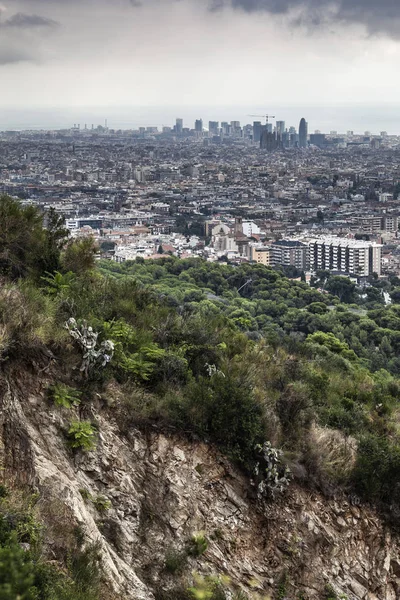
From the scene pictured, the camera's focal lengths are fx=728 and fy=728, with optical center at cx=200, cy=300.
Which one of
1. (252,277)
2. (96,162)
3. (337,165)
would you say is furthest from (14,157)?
(252,277)

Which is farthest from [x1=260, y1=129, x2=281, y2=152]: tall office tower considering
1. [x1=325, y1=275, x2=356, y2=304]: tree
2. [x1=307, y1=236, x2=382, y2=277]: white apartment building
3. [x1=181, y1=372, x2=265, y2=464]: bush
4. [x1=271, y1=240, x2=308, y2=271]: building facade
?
[x1=181, y1=372, x2=265, y2=464]: bush

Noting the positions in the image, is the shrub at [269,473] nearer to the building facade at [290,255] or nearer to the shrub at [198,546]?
the shrub at [198,546]

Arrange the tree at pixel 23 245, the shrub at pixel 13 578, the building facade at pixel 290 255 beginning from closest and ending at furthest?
the shrub at pixel 13 578, the tree at pixel 23 245, the building facade at pixel 290 255

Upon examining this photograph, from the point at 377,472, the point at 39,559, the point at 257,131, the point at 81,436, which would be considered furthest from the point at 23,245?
the point at 257,131

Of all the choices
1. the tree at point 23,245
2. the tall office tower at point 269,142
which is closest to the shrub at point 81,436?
the tree at point 23,245

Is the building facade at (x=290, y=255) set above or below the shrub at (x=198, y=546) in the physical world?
below

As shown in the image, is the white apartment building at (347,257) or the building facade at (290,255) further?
the building facade at (290,255)

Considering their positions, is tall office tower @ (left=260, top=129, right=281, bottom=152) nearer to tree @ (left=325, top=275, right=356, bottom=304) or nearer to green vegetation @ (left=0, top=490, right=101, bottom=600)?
tree @ (left=325, top=275, right=356, bottom=304)
